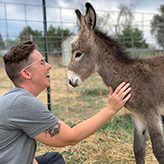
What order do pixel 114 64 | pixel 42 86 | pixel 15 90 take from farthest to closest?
pixel 114 64 → pixel 42 86 → pixel 15 90

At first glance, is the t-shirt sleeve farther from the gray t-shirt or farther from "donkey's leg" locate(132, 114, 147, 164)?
"donkey's leg" locate(132, 114, 147, 164)

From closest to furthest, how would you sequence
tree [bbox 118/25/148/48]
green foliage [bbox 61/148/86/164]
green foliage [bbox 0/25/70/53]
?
green foliage [bbox 61/148/86/164] < green foliage [bbox 0/25/70/53] < tree [bbox 118/25/148/48]

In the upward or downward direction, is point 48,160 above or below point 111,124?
above

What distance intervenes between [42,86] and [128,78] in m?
1.26

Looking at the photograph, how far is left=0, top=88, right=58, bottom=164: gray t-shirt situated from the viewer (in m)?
1.38

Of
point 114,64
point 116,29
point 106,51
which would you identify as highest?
point 116,29

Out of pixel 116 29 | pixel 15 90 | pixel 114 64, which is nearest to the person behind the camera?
pixel 15 90

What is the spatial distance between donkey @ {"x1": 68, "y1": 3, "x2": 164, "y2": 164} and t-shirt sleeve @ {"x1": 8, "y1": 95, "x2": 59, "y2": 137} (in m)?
1.17

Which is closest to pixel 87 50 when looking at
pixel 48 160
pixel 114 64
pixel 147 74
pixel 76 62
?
pixel 76 62

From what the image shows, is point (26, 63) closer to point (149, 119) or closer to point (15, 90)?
point (15, 90)

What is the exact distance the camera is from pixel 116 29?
5.48 m

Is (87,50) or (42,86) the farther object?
(87,50)

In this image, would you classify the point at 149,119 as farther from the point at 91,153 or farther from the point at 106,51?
the point at 91,153

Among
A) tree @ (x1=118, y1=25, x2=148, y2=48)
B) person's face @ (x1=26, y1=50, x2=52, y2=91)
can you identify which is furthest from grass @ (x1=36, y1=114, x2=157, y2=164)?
tree @ (x1=118, y1=25, x2=148, y2=48)
